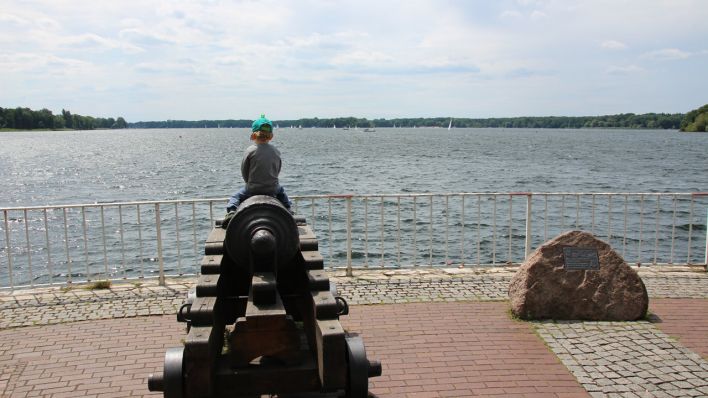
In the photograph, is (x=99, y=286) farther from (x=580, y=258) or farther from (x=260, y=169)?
(x=580, y=258)

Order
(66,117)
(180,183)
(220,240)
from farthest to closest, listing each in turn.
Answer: (66,117) < (180,183) < (220,240)

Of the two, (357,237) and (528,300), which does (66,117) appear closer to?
(357,237)

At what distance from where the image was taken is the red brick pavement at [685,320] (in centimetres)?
694

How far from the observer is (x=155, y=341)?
683cm

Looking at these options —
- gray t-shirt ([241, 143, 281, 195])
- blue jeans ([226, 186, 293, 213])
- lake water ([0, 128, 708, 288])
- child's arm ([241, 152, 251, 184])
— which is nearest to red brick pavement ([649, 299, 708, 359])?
lake water ([0, 128, 708, 288])

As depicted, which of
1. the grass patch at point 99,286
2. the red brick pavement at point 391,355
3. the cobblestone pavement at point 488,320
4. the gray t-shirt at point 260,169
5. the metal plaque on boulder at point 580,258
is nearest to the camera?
the red brick pavement at point 391,355

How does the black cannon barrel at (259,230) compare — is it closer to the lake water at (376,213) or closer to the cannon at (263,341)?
the cannon at (263,341)

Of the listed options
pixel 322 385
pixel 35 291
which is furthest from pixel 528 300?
pixel 35 291

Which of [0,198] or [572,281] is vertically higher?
[572,281]

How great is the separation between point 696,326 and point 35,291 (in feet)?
28.4

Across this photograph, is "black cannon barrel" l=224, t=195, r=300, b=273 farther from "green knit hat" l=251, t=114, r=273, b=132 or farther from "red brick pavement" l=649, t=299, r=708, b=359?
"red brick pavement" l=649, t=299, r=708, b=359

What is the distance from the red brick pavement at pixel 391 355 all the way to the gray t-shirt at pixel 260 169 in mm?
1913

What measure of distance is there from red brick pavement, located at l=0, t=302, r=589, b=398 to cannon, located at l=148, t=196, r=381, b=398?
1180 mm

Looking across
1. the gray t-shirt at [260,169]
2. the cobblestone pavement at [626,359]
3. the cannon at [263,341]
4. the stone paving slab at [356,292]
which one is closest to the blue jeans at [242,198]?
the gray t-shirt at [260,169]
